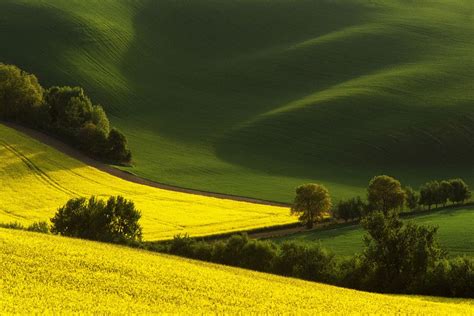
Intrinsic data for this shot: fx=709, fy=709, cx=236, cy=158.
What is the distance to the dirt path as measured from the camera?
8550 cm

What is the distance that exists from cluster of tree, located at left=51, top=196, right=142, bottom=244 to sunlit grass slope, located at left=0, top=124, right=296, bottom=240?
8.41 m

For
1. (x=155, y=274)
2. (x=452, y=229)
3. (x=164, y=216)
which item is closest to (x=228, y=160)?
(x=164, y=216)

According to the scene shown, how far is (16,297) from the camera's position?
71.5ft

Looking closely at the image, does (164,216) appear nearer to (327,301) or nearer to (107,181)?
(107,181)

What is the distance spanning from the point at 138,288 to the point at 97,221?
25569 mm

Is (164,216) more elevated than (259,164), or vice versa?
(259,164)

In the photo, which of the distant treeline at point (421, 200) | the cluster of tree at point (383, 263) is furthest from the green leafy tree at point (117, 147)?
the cluster of tree at point (383, 263)

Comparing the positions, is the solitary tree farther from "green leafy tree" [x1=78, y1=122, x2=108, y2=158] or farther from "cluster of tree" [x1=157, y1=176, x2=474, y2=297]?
"green leafy tree" [x1=78, y1=122, x2=108, y2=158]

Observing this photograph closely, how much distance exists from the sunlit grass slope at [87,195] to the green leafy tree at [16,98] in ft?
22.3

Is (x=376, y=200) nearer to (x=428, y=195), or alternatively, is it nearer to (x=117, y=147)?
(x=428, y=195)

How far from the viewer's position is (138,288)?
1048 inches

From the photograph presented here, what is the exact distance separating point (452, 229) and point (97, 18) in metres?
118

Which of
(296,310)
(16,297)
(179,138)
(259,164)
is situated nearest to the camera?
(16,297)

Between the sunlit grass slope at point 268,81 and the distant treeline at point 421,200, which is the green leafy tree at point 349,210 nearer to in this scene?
the distant treeline at point 421,200
